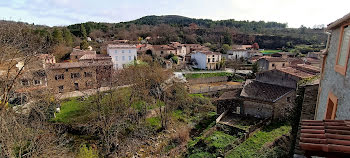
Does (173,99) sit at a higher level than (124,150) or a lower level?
higher

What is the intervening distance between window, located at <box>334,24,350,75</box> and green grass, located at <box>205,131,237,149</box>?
431 inches

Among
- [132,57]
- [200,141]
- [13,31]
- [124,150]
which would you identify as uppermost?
[13,31]

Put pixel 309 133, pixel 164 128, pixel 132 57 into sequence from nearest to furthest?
pixel 309 133 → pixel 164 128 → pixel 132 57

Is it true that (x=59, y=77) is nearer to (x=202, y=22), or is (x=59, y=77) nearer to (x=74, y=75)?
(x=74, y=75)

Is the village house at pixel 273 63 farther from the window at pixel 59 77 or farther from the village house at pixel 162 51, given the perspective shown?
the window at pixel 59 77

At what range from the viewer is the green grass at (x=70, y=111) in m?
20.0

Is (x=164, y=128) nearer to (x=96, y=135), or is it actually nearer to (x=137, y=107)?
(x=137, y=107)

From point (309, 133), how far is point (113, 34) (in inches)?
3035

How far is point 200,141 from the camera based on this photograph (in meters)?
16.0

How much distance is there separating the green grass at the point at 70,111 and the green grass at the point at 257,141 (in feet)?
54.9

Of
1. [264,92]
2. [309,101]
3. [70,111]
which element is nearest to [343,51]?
[309,101]

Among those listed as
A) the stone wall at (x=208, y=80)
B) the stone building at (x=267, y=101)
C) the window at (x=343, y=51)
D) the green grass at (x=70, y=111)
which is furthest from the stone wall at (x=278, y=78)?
the green grass at (x=70, y=111)

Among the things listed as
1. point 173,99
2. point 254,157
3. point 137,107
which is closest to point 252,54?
point 173,99

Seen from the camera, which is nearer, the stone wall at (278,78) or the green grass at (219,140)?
the green grass at (219,140)
